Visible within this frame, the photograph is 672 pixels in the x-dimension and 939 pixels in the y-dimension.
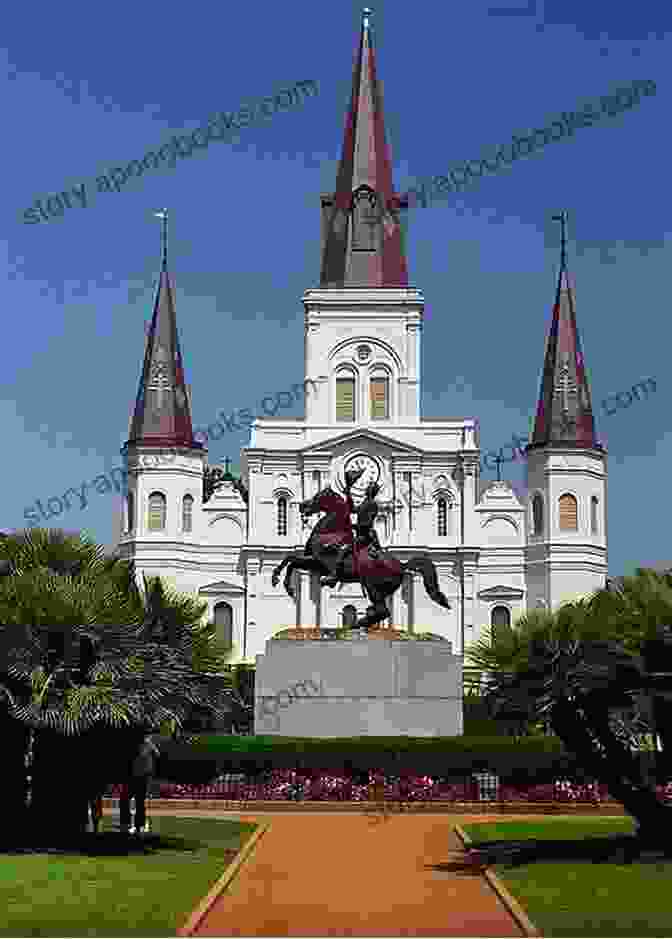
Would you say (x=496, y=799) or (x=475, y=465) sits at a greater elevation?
(x=475, y=465)

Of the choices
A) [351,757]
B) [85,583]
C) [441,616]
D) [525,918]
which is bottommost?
[525,918]

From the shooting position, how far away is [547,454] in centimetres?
9012

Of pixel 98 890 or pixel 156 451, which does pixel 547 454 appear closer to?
pixel 156 451

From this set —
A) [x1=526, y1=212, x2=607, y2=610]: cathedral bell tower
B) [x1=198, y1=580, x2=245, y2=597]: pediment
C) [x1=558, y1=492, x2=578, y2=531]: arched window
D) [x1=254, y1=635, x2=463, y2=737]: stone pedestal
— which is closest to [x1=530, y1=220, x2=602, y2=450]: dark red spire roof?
[x1=526, y1=212, x2=607, y2=610]: cathedral bell tower

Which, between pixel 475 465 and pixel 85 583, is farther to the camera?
pixel 475 465

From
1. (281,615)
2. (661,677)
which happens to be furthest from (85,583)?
(281,615)

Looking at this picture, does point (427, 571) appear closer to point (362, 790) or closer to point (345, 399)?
point (362, 790)

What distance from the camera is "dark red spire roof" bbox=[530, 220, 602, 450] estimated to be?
90.4m

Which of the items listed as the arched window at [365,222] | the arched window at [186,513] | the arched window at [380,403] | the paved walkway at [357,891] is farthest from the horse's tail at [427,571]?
the arched window at [365,222]

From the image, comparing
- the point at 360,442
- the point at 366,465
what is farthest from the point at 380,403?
the point at 366,465

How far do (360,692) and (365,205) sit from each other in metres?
60.8

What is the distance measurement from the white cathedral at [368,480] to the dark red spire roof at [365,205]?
6.5 inches

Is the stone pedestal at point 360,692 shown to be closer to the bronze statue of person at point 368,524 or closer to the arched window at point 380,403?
the bronze statue of person at point 368,524

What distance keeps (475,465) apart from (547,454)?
4.12m
